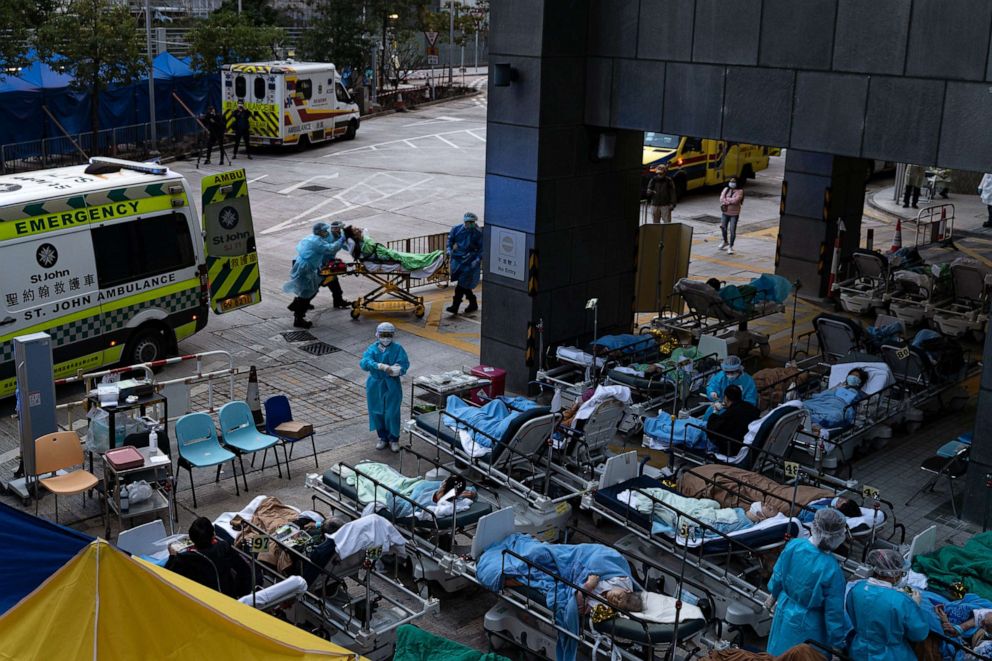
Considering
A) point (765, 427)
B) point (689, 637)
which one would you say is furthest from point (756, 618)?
point (765, 427)

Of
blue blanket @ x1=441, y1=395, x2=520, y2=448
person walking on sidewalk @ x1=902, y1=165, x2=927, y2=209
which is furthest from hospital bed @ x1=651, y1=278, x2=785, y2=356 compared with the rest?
person walking on sidewalk @ x1=902, y1=165, x2=927, y2=209

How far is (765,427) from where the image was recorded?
11.9 meters

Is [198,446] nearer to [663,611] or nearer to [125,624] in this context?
[125,624]

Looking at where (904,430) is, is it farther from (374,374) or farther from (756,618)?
(374,374)

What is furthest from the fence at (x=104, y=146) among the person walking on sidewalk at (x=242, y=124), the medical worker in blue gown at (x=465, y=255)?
the medical worker in blue gown at (x=465, y=255)

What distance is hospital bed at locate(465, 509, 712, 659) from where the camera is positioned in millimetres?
8453

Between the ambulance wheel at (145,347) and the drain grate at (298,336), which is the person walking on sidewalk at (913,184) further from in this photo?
the ambulance wheel at (145,347)

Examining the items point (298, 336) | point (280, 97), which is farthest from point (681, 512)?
point (280, 97)

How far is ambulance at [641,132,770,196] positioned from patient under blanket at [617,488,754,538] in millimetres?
17817

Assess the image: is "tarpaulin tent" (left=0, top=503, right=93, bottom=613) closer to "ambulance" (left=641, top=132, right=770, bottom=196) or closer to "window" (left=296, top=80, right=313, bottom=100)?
"ambulance" (left=641, top=132, right=770, bottom=196)

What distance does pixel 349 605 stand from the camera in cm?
924

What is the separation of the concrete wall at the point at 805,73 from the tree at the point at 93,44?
1874 cm

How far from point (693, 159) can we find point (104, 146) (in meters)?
16.5

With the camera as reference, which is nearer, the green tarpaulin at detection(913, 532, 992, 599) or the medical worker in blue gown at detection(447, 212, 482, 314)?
the green tarpaulin at detection(913, 532, 992, 599)
